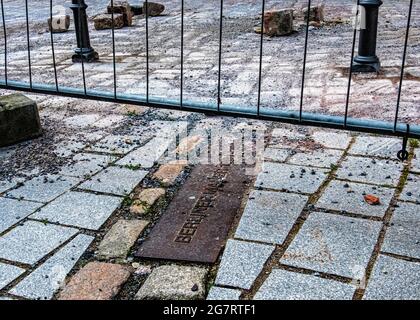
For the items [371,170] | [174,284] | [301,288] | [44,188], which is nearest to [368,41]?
[371,170]

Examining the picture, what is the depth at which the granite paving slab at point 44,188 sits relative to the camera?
3.28 m

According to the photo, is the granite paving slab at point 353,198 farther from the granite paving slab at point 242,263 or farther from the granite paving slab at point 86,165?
the granite paving slab at point 86,165

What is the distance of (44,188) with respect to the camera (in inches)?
133

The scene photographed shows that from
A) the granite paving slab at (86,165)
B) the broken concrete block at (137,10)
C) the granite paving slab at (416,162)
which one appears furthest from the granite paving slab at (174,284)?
the broken concrete block at (137,10)

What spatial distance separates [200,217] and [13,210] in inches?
39.2

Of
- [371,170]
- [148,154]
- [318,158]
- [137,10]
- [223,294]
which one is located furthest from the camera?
[137,10]

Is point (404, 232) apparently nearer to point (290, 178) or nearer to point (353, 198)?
point (353, 198)

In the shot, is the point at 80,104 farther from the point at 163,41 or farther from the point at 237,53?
the point at 163,41

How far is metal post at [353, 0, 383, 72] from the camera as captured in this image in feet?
18.1

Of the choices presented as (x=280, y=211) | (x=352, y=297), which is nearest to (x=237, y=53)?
(x=280, y=211)

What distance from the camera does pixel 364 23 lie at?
18.2ft

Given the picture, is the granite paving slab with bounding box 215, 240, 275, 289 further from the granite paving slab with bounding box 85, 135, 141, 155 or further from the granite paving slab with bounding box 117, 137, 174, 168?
the granite paving slab with bounding box 85, 135, 141, 155

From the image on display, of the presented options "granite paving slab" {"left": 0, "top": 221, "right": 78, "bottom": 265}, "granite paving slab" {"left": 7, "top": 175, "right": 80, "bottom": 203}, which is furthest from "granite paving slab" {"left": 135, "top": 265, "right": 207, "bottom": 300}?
"granite paving slab" {"left": 7, "top": 175, "right": 80, "bottom": 203}

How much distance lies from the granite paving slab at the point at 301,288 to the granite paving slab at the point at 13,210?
4.48 ft
